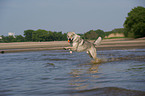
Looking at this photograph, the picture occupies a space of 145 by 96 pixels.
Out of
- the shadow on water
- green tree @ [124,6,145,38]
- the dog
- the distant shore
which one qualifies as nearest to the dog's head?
the dog

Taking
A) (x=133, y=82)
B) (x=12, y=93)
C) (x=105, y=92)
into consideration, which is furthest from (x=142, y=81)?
(x=12, y=93)

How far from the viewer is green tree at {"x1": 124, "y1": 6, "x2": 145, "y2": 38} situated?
54.0m

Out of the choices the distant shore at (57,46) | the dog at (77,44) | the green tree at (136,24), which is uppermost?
the green tree at (136,24)

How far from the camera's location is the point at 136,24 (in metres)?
56.2

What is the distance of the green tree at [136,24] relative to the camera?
54.0 m

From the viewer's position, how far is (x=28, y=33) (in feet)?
250

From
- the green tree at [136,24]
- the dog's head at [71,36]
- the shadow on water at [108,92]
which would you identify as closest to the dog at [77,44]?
the dog's head at [71,36]

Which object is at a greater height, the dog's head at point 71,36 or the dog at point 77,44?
the dog's head at point 71,36

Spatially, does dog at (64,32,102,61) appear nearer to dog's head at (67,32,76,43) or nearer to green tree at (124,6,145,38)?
dog's head at (67,32,76,43)

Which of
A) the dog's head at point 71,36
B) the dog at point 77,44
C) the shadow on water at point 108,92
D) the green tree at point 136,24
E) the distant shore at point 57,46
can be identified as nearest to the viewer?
the shadow on water at point 108,92

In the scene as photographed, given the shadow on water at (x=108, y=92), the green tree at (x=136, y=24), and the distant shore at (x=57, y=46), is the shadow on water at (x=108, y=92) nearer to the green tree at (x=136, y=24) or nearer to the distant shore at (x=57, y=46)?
the distant shore at (x=57, y=46)

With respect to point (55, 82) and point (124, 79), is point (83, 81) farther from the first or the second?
point (124, 79)

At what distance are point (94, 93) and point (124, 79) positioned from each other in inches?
69.7

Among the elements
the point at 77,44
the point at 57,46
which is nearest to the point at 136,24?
the point at 57,46
